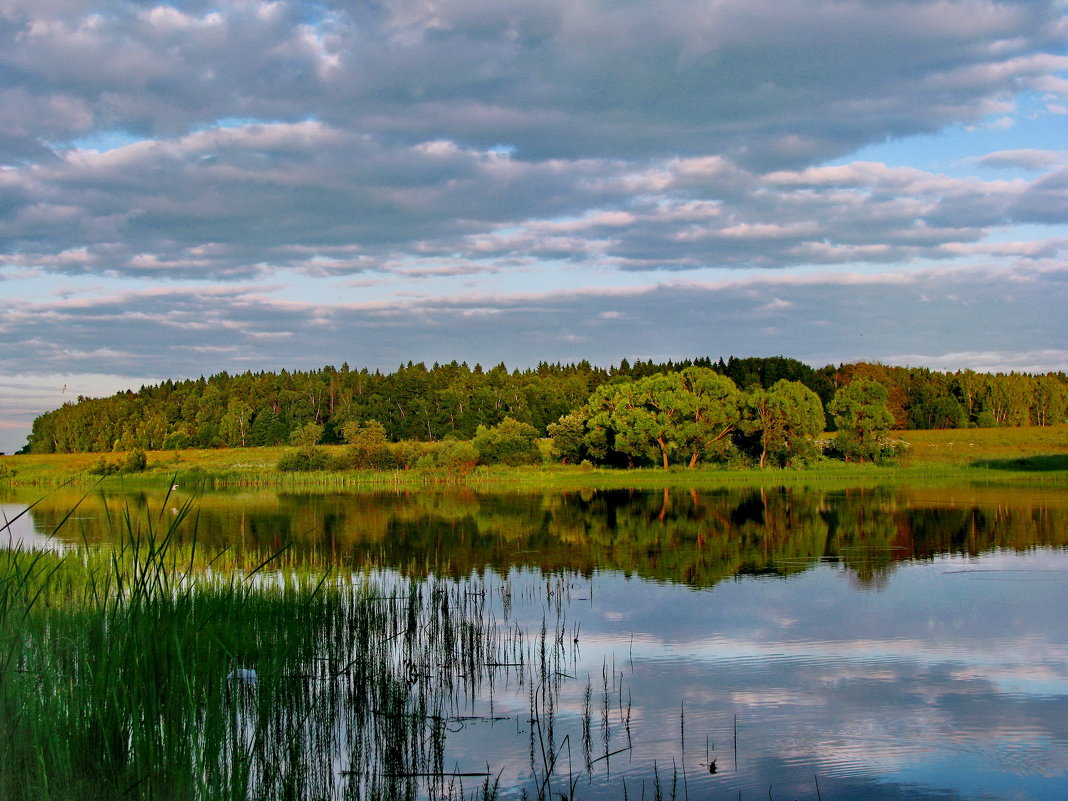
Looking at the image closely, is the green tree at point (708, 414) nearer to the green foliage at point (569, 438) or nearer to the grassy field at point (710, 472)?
the grassy field at point (710, 472)

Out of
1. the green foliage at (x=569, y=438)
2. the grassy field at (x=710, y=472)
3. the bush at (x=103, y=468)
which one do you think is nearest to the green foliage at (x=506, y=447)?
the green foliage at (x=569, y=438)

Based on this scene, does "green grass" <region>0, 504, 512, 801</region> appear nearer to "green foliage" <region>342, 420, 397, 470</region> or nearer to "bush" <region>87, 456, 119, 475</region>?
"green foliage" <region>342, 420, 397, 470</region>

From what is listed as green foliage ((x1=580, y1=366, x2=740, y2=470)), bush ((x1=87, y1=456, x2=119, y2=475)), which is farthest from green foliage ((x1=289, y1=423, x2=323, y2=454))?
green foliage ((x1=580, y1=366, x2=740, y2=470))

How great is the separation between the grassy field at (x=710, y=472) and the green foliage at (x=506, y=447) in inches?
121

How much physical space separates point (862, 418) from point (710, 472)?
45.6 ft

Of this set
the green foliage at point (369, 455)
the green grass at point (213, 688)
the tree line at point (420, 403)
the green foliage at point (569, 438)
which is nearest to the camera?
the green grass at point (213, 688)

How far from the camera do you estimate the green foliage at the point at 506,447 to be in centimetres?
7788

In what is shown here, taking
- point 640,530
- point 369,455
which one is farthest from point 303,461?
point 640,530

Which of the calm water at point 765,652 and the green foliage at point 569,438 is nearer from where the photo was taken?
the calm water at point 765,652

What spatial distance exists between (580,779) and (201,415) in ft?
407

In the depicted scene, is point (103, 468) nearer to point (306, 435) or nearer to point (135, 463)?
point (135, 463)

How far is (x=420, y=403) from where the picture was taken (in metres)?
122

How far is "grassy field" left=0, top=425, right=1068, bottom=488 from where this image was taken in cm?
6188

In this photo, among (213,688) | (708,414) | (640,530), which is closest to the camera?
(213,688)
